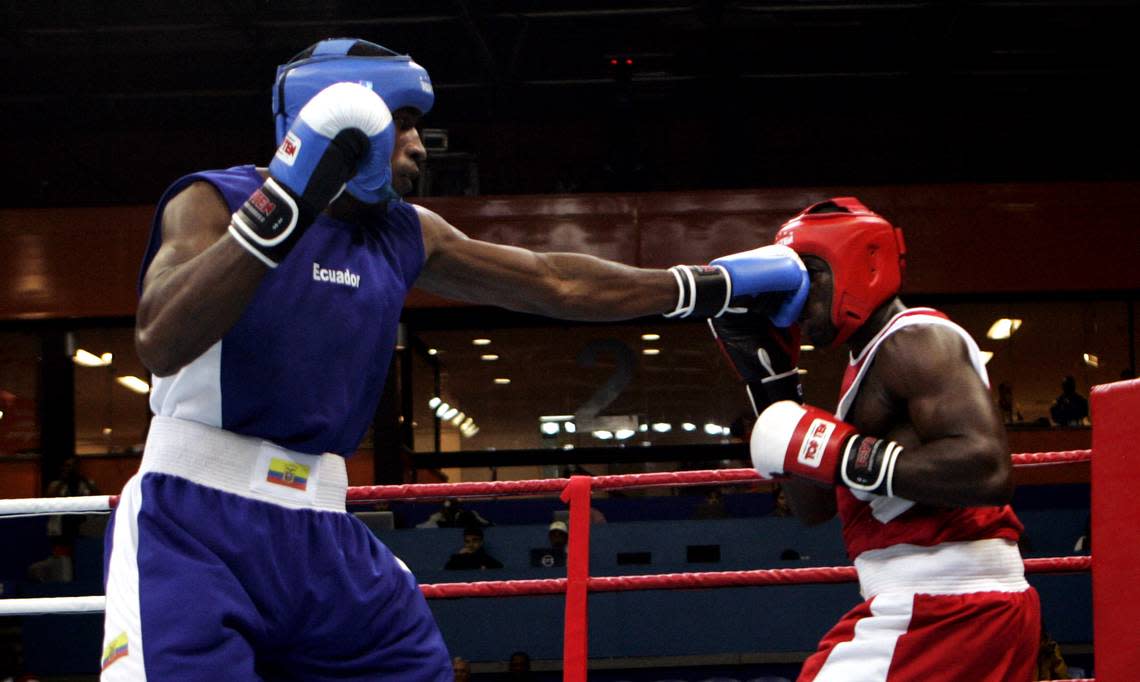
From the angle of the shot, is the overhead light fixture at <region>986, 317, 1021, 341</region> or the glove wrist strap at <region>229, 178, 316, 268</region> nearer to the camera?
the glove wrist strap at <region>229, 178, 316, 268</region>

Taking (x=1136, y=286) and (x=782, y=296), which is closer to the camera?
(x=782, y=296)

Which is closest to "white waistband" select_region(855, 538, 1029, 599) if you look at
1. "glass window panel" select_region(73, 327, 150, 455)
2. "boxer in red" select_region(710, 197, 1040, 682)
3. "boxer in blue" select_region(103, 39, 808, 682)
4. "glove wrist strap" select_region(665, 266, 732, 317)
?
"boxer in red" select_region(710, 197, 1040, 682)

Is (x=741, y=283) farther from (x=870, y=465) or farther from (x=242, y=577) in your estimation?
(x=242, y=577)

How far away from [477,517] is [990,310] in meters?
4.50

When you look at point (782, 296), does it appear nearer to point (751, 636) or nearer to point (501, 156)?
point (751, 636)

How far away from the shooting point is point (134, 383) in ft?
34.3

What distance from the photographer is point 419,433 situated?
9.97 metres

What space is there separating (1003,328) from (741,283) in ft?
26.9

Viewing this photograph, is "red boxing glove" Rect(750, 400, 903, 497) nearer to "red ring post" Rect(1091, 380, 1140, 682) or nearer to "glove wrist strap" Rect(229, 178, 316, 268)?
"red ring post" Rect(1091, 380, 1140, 682)

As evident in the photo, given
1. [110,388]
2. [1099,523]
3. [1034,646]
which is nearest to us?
[1099,523]

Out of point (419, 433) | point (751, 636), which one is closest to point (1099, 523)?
point (751, 636)

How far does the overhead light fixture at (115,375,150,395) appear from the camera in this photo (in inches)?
406

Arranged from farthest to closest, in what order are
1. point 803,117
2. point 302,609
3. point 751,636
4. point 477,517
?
point 803,117 < point 477,517 < point 751,636 < point 302,609

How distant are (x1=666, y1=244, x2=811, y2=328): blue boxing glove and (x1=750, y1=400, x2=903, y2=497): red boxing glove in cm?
20
